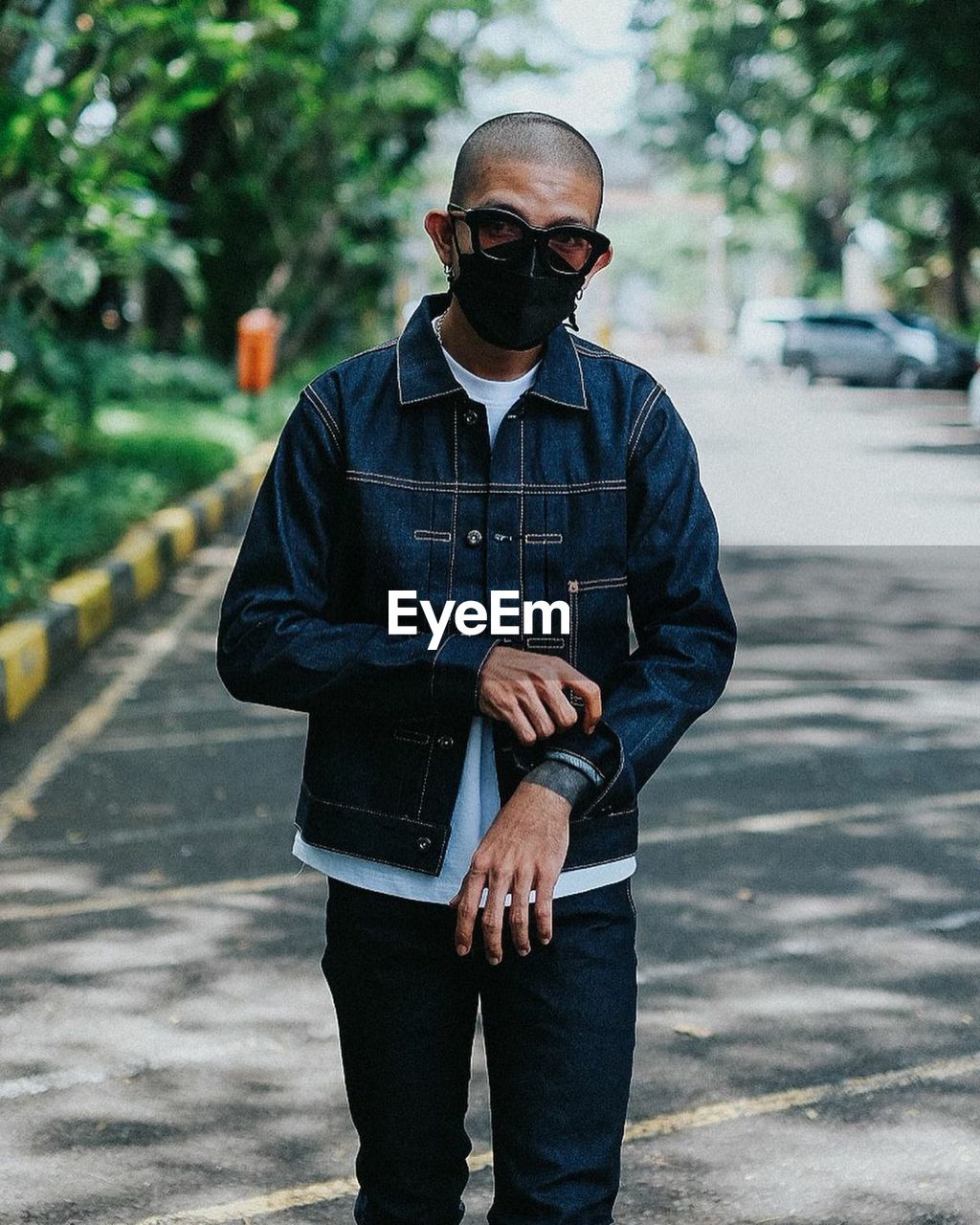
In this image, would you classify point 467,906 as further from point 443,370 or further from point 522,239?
point 522,239

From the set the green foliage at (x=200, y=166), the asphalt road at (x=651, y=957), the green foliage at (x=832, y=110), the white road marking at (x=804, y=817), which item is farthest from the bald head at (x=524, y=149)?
the green foliage at (x=832, y=110)

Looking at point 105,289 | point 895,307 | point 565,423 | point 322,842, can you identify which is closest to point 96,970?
point 322,842

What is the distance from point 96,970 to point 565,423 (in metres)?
2.69

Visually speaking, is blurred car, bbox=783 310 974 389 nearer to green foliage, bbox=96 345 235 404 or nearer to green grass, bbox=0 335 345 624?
green grass, bbox=0 335 345 624

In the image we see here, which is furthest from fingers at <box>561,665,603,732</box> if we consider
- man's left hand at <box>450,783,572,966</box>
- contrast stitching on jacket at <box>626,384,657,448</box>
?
contrast stitching on jacket at <box>626,384,657,448</box>

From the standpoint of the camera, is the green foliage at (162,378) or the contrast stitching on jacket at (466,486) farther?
the green foliage at (162,378)

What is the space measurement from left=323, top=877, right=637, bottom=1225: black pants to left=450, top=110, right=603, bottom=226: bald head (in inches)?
33.2

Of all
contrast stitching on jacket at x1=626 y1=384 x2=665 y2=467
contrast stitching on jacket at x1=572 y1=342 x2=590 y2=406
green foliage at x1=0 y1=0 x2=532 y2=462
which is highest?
green foliage at x1=0 y1=0 x2=532 y2=462

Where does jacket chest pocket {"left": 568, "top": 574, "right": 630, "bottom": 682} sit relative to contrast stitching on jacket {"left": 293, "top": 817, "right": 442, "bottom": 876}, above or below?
above

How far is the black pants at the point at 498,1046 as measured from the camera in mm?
2207

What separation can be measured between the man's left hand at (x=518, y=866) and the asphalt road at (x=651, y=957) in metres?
1.31

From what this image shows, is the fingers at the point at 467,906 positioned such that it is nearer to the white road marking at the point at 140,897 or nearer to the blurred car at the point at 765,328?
the white road marking at the point at 140,897

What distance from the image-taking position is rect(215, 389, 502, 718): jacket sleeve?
2121 millimetres

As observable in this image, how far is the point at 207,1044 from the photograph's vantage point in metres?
3.99
